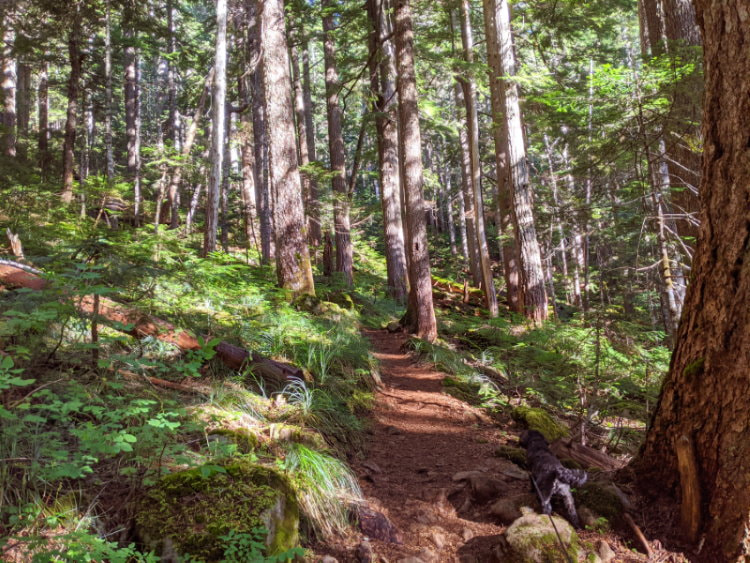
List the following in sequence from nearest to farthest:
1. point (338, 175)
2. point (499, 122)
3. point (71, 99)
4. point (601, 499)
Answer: point (601, 499) < point (499, 122) < point (71, 99) < point (338, 175)

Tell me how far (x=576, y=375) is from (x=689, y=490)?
3305mm

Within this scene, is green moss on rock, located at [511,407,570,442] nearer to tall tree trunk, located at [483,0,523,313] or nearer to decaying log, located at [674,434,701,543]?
decaying log, located at [674,434,701,543]

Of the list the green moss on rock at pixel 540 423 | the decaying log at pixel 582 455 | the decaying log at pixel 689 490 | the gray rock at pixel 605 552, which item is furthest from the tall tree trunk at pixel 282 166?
the decaying log at pixel 689 490

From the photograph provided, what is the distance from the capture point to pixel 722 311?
8.06 ft

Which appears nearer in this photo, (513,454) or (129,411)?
(129,411)

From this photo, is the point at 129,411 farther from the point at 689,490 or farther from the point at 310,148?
the point at 310,148

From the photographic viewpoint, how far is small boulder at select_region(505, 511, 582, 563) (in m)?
2.56

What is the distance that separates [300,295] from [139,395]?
17.7 ft

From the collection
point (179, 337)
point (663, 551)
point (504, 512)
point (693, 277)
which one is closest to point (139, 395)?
point (179, 337)

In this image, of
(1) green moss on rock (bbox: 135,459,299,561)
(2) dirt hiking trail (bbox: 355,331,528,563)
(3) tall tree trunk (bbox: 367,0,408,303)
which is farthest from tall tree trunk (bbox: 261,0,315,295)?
(1) green moss on rock (bbox: 135,459,299,561)

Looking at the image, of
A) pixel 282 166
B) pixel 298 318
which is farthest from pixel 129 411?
pixel 282 166

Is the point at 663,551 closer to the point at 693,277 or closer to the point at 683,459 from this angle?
the point at 683,459

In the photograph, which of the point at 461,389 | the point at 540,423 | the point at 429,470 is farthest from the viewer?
the point at 461,389

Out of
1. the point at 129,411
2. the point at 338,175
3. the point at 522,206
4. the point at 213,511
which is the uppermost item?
the point at 338,175
